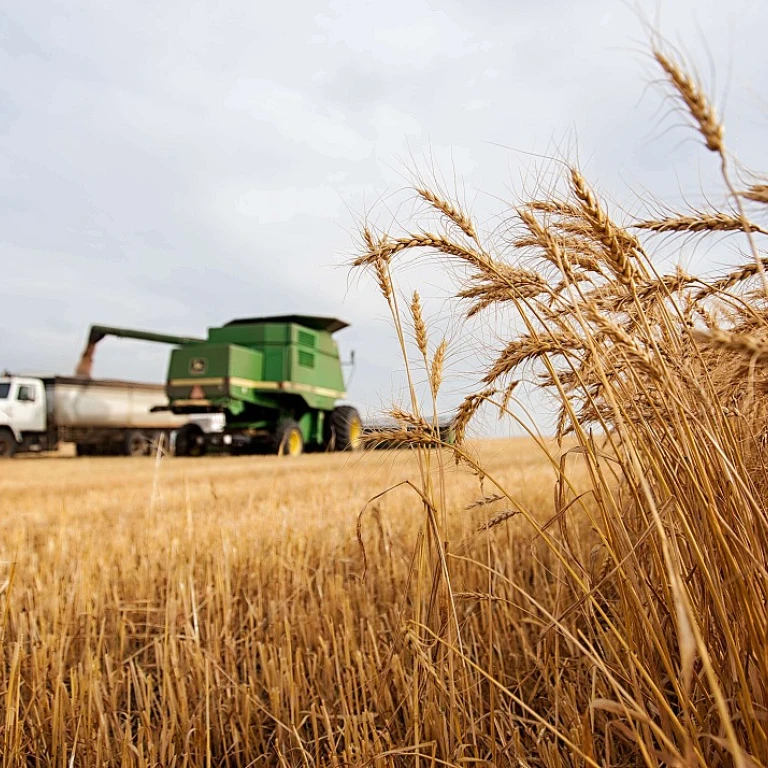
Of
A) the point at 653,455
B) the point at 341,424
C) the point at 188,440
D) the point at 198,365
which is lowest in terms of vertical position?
the point at 653,455

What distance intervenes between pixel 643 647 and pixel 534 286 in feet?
2.32

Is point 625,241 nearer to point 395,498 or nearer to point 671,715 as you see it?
point 671,715

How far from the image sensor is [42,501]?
21.2 ft

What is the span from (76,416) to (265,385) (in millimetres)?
7347

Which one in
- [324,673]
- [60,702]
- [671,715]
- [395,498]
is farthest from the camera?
[395,498]

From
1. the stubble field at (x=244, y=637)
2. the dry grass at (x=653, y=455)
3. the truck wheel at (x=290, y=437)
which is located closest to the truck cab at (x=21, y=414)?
the truck wheel at (x=290, y=437)

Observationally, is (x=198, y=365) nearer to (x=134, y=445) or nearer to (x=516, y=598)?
(x=134, y=445)

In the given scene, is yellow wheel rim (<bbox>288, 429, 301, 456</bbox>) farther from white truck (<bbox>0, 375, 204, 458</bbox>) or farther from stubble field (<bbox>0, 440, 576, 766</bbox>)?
stubble field (<bbox>0, 440, 576, 766</bbox>)

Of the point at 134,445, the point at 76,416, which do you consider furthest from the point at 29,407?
the point at 134,445

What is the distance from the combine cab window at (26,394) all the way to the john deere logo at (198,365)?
667 centimetres

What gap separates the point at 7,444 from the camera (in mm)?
17969

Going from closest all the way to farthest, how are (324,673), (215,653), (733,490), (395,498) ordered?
(733,490) → (324,673) → (215,653) → (395,498)

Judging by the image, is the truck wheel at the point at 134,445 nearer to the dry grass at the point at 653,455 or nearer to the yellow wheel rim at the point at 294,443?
the yellow wheel rim at the point at 294,443

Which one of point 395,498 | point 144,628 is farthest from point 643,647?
point 395,498
